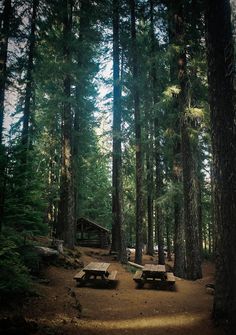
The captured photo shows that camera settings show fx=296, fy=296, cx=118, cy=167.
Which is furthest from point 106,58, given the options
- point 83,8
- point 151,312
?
point 151,312

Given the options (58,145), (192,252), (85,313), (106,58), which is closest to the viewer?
(85,313)

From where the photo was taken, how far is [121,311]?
7941 millimetres

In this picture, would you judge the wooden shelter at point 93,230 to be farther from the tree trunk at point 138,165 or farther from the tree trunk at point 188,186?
the tree trunk at point 188,186

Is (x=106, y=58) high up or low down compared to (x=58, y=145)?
up

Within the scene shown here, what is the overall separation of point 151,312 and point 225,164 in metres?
4.33

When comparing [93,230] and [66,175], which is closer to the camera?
[66,175]

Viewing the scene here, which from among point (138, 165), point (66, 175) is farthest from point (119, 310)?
point (138, 165)

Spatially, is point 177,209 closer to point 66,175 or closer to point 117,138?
point 117,138

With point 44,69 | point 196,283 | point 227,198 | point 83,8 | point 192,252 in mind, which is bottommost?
point 196,283

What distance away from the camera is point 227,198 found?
7012 mm

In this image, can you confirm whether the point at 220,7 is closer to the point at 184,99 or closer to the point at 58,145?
the point at 184,99

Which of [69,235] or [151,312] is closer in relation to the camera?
[151,312]

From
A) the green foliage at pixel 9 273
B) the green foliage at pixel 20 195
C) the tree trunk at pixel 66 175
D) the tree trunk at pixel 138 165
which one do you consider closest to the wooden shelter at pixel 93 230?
the tree trunk at pixel 138 165

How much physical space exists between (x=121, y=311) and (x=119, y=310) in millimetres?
99
